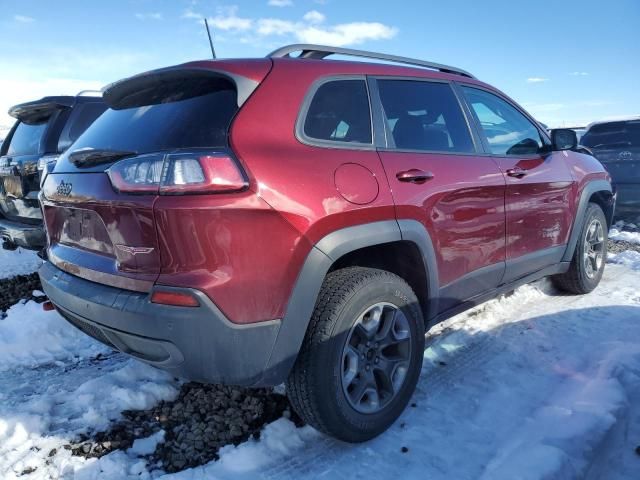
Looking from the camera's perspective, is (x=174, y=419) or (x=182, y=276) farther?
(x=174, y=419)

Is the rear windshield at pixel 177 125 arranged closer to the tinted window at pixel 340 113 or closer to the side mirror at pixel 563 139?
A: the tinted window at pixel 340 113

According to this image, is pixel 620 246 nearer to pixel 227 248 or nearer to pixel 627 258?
pixel 627 258

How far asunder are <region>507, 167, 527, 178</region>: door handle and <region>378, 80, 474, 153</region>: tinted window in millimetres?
363

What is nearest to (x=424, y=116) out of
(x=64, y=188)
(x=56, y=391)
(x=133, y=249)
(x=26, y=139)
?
(x=133, y=249)

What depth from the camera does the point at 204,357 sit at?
70.8 inches

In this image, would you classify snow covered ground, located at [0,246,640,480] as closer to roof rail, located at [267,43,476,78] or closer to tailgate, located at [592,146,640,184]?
roof rail, located at [267,43,476,78]

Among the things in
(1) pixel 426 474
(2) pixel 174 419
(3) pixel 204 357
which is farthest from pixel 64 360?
(1) pixel 426 474

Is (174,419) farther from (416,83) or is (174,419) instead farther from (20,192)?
(20,192)

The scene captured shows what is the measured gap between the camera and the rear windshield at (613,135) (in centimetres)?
691

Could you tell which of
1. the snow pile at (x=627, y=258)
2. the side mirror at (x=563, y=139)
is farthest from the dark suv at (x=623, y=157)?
the side mirror at (x=563, y=139)

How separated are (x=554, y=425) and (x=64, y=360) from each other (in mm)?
3047

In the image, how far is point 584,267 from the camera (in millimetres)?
4086

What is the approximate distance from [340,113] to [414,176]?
1.61 ft

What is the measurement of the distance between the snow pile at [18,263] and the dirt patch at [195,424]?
3.50 meters
